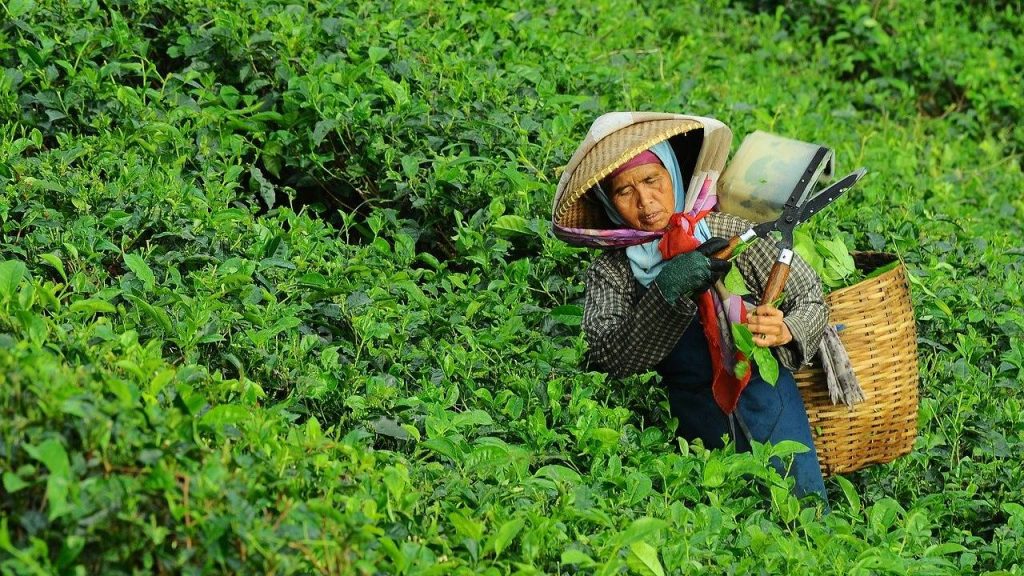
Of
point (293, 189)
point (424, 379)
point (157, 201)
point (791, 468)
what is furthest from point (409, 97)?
point (791, 468)

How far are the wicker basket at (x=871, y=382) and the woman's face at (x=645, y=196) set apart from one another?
0.52 meters

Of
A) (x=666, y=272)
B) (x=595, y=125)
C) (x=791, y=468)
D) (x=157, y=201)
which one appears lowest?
(x=791, y=468)

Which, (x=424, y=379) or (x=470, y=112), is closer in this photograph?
(x=424, y=379)

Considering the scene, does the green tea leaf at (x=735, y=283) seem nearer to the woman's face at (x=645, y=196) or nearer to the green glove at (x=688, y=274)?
the green glove at (x=688, y=274)

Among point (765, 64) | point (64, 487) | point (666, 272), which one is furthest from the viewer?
point (765, 64)

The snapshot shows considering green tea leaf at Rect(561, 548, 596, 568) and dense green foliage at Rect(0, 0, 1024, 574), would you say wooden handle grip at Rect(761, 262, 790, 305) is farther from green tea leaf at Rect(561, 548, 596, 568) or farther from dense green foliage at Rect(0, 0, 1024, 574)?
green tea leaf at Rect(561, 548, 596, 568)

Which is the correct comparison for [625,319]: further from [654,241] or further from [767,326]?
[767,326]

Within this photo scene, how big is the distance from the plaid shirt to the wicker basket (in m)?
0.15

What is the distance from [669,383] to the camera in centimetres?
371

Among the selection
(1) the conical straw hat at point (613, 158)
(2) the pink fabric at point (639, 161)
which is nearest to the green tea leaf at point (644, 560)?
(1) the conical straw hat at point (613, 158)

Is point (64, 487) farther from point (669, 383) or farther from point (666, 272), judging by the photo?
point (669, 383)

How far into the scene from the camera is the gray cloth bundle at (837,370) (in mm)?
3594

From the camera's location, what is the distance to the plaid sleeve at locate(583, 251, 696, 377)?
3348 millimetres

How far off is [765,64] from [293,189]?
3.18 metres
